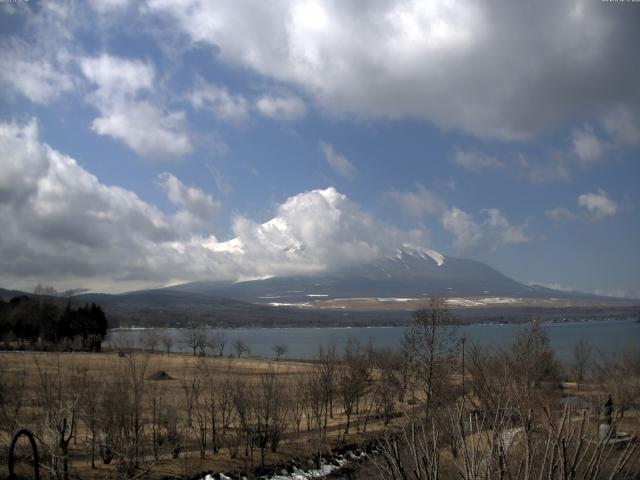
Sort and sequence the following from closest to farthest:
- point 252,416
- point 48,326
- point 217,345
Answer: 1. point 252,416
2. point 48,326
3. point 217,345

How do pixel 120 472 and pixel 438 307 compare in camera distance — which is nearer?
pixel 120 472

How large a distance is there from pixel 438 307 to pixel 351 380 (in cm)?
763

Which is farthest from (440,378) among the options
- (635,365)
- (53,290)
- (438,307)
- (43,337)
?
(53,290)

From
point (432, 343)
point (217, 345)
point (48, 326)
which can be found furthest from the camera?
point (217, 345)

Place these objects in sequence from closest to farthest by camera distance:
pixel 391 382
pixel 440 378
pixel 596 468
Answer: pixel 596 468 → pixel 440 378 → pixel 391 382

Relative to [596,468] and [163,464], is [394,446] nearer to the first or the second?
[596,468]

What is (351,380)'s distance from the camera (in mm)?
35906

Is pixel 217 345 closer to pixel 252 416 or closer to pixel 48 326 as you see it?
pixel 48 326

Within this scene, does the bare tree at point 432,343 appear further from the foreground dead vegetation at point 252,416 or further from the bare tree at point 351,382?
the bare tree at point 351,382

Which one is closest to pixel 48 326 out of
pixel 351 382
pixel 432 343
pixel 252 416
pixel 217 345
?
pixel 217 345

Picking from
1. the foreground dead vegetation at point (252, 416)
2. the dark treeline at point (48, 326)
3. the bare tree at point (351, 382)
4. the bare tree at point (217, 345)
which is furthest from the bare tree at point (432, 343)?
the bare tree at point (217, 345)

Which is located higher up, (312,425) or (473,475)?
(473,475)

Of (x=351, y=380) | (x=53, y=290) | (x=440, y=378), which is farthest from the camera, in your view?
(x=53, y=290)

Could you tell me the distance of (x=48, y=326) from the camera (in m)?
90.2
